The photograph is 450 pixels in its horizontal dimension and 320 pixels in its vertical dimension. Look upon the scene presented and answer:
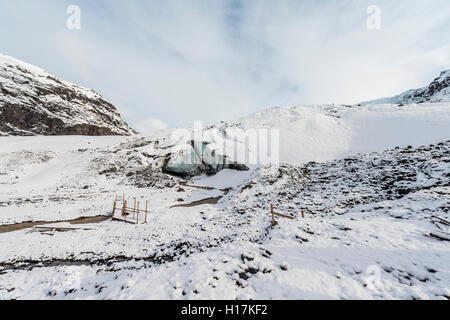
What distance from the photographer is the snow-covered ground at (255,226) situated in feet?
15.3

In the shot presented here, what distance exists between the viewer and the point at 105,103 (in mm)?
75250

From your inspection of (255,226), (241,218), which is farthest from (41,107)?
(255,226)

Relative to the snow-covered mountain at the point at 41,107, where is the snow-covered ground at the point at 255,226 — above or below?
below

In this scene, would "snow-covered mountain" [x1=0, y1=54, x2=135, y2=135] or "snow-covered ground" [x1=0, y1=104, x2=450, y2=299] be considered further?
"snow-covered mountain" [x1=0, y1=54, x2=135, y2=135]

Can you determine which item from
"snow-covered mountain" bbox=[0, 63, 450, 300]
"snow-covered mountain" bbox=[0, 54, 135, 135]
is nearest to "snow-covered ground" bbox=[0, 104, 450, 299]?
"snow-covered mountain" bbox=[0, 63, 450, 300]

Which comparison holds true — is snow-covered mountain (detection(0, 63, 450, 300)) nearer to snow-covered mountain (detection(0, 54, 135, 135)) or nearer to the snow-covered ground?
the snow-covered ground

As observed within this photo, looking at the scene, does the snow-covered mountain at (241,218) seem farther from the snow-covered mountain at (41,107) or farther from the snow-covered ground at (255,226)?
the snow-covered mountain at (41,107)

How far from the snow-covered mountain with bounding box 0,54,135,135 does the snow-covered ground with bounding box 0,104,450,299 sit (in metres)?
23.1

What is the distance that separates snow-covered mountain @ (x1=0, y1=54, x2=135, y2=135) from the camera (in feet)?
141

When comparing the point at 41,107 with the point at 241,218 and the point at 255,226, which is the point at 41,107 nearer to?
the point at 241,218

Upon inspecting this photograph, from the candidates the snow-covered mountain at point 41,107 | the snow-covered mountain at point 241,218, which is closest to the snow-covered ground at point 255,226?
the snow-covered mountain at point 241,218

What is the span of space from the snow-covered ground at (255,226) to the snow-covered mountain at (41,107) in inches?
909

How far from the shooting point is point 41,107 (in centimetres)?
4769

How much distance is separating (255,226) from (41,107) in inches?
2770
